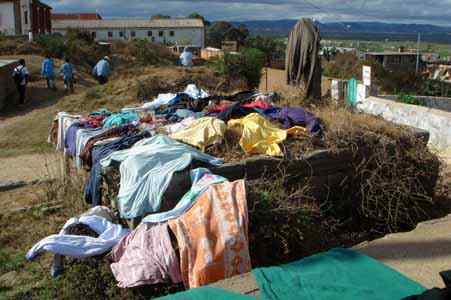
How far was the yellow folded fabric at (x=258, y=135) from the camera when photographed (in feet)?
19.5

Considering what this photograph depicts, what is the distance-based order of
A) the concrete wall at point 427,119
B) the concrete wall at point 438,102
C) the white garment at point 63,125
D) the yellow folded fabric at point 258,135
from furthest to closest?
the concrete wall at point 438,102 → the concrete wall at point 427,119 → the white garment at point 63,125 → the yellow folded fabric at point 258,135

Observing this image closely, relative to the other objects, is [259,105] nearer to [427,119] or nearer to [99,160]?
[99,160]

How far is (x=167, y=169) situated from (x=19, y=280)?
5.88 feet

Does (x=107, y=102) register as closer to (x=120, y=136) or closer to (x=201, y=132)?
(x=120, y=136)

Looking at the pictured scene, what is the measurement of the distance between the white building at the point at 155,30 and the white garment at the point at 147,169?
7588 centimetres

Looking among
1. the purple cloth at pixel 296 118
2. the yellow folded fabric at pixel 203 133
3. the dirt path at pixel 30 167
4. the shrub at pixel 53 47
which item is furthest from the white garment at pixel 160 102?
the shrub at pixel 53 47

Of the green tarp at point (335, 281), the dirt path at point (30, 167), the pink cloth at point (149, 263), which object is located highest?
the green tarp at point (335, 281)

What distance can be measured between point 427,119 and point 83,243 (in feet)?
27.6

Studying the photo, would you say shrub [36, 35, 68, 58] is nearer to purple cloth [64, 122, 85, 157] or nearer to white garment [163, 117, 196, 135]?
purple cloth [64, 122, 85, 157]

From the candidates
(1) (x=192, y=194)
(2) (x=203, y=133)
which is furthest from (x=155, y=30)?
(1) (x=192, y=194)

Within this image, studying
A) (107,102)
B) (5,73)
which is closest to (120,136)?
(107,102)

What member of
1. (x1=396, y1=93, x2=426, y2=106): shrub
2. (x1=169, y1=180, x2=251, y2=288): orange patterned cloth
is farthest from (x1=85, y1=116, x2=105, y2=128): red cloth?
(x1=396, y1=93, x2=426, y2=106): shrub

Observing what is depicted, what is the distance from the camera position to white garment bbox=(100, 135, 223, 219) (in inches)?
197

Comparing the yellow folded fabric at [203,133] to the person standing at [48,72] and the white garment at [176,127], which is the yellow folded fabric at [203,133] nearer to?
the white garment at [176,127]
